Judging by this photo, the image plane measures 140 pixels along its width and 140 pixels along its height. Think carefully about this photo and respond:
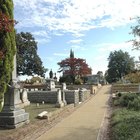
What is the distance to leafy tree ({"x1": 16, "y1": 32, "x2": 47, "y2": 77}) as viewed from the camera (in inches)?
2741

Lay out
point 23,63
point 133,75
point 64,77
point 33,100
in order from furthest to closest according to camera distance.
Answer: point 64,77
point 23,63
point 33,100
point 133,75

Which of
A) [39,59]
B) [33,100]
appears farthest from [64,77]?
Result: [33,100]

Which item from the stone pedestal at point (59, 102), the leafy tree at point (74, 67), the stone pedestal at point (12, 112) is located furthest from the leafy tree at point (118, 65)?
the stone pedestal at point (12, 112)

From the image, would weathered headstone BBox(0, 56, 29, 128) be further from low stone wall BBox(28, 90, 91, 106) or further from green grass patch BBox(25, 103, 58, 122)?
low stone wall BBox(28, 90, 91, 106)

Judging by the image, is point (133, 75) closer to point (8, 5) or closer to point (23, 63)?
point (8, 5)

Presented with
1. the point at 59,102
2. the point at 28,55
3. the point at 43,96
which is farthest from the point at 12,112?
the point at 28,55

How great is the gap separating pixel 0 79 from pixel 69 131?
367cm

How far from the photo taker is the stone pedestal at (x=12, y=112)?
14.0m

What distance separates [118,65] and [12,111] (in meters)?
89.7

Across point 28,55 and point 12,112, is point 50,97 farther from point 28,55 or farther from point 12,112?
point 28,55

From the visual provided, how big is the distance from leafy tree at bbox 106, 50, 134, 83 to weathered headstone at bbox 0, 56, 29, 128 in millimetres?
88077

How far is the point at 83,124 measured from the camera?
15602 millimetres

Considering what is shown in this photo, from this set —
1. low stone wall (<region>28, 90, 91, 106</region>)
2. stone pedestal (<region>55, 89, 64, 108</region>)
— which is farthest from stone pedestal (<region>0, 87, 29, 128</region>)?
low stone wall (<region>28, 90, 91, 106</region>)

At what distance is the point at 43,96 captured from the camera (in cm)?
3005
